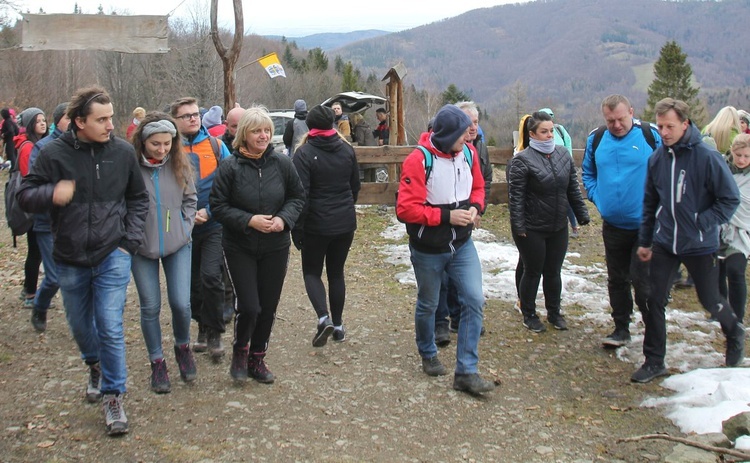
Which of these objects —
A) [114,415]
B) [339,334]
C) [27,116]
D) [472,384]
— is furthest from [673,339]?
[27,116]

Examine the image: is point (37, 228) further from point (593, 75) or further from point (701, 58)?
point (701, 58)

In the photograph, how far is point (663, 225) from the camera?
15.9 ft

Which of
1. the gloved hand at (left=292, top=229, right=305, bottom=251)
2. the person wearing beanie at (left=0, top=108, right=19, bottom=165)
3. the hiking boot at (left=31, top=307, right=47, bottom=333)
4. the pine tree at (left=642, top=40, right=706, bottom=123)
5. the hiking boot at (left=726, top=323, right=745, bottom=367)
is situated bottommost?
the hiking boot at (left=31, top=307, right=47, bottom=333)

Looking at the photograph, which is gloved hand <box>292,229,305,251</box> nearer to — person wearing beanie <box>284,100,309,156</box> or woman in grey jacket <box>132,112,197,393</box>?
woman in grey jacket <box>132,112,197,393</box>

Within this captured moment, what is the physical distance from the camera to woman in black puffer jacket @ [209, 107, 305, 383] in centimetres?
449

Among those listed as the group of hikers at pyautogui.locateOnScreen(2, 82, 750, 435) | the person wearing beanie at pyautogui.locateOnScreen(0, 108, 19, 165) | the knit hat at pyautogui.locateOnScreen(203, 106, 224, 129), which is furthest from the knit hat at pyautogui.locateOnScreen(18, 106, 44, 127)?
the knit hat at pyautogui.locateOnScreen(203, 106, 224, 129)

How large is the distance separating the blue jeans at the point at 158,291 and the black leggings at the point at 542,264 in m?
3.00

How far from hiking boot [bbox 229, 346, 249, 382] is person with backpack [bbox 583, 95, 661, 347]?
10.1ft

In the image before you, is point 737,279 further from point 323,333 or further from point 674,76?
point 674,76

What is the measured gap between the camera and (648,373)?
505 cm

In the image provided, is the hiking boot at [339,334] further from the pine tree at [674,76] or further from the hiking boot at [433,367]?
the pine tree at [674,76]

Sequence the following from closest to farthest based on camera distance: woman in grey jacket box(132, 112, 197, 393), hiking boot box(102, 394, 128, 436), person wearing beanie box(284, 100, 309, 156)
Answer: hiking boot box(102, 394, 128, 436) < woman in grey jacket box(132, 112, 197, 393) < person wearing beanie box(284, 100, 309, 156)

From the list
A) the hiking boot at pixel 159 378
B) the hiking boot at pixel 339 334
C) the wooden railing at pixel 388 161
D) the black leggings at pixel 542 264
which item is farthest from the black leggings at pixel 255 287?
the wooden railing at pixel 388 161

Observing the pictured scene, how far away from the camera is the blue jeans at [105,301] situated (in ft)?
13.0
